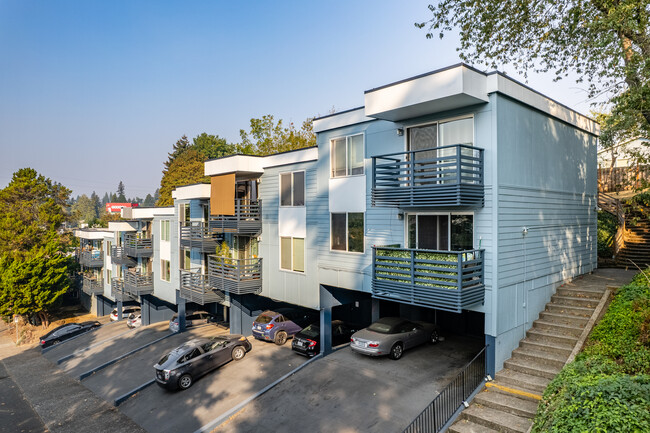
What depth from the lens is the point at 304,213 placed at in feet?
59.9

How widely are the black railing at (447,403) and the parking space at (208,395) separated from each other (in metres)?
4.85

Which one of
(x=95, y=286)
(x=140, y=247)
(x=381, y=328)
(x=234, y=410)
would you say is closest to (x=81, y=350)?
(x=140, y=247)

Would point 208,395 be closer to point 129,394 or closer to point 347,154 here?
point 129,394

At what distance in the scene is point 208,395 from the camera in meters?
15.5

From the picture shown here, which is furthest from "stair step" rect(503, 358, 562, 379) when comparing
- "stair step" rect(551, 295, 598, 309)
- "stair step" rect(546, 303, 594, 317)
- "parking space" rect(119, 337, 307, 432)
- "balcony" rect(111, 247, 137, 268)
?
"balcony" rect(111, 247, 137, 268)

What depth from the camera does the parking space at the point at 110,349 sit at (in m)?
24.1

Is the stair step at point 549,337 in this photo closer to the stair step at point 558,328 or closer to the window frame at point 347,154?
the stair step at point 558,328

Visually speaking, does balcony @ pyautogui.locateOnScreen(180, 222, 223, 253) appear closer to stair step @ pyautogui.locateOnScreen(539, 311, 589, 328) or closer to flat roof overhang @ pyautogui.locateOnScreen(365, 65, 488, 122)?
flat roof overhang @ pyautogui.locateOnScreen(365, 65, 488, 122)

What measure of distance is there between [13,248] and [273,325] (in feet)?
104

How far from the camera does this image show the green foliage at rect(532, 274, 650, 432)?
22.0 feet

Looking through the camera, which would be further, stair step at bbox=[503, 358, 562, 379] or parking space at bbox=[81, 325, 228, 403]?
parking space at bbox=[81, 325, 228, 403]

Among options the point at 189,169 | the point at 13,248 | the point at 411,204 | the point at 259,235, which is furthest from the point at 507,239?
the point at 189,169

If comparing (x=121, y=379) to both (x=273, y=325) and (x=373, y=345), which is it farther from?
(x=373, y=345)

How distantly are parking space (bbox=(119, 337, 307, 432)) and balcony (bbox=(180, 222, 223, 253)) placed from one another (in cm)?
743
